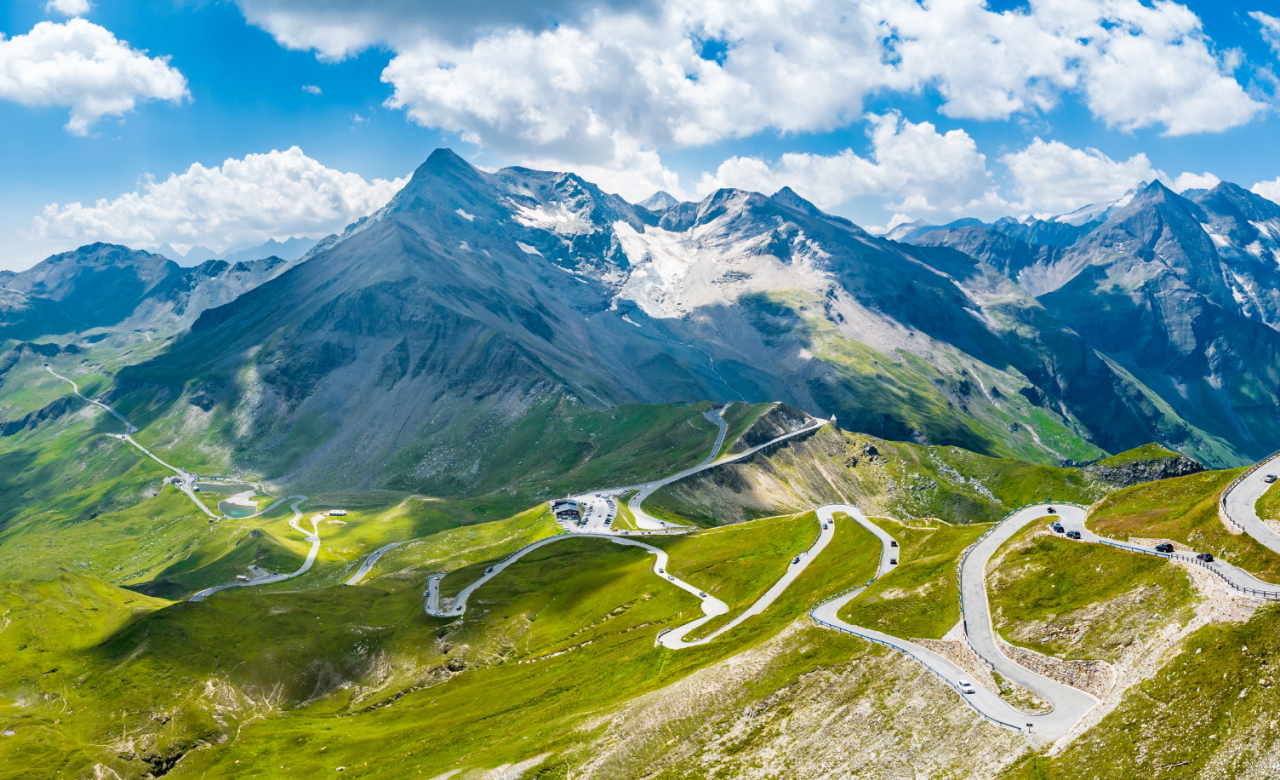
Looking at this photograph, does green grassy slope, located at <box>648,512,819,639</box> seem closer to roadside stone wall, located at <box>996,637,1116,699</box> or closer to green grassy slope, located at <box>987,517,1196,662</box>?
green grassy slope, located at <box>987,517,1196,662</box>

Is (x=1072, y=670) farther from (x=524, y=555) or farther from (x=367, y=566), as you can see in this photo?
(x=367, y=566)

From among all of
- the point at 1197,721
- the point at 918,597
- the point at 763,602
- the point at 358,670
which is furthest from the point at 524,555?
the point at 1197,721

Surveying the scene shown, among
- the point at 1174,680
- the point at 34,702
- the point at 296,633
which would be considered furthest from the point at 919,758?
the point at 34,702

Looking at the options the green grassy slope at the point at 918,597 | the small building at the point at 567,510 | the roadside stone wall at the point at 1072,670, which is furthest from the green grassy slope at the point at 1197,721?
the small building at the point at 567,510

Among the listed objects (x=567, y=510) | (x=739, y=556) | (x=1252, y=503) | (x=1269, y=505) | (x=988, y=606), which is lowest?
(x=739, y=556)

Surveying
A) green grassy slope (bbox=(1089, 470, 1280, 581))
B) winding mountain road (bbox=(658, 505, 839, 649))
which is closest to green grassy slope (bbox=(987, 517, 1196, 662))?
green grassy slope (bbox=(1089, 470, 1280, 581))

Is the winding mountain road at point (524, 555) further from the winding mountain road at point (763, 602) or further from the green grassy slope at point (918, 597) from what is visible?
the green grassy slope at point (918, 597)
